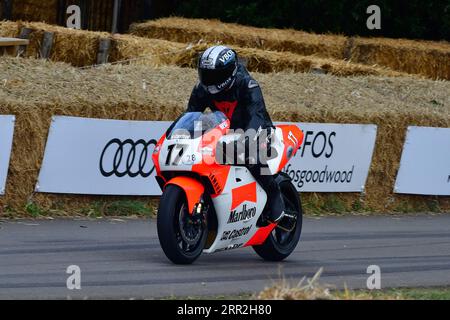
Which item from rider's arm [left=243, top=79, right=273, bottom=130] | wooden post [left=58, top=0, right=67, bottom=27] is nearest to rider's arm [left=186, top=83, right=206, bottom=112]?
rider's arm [left=243, top=79, right=273, bottom=130]

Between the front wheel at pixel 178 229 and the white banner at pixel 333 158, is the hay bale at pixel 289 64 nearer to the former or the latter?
the white banner at pixel 333 158

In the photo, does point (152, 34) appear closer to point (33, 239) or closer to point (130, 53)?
point (130, 53)

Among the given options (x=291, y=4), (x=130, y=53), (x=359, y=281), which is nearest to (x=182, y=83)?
(x=130, y=53)

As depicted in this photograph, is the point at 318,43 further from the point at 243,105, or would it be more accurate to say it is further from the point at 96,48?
the point at 243,105

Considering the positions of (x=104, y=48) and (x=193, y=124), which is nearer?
(x=193, y=124)

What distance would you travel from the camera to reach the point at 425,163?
16.5 metres

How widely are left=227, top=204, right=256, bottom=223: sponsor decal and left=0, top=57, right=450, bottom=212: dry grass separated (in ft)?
11.2

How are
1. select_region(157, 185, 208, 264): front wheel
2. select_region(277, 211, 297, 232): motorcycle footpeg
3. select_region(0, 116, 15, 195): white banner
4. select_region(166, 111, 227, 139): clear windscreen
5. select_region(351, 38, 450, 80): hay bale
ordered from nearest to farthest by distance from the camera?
select_region(157, 185, 208, 264): front wheel → select_region(166, 111, 227, 139): clear windscreen → select_region(277, 211, 297, 232): motorcycle footpeg → select_region(0, 116, 15, 195): white banner → select_region(351, 38, 450, 80): hay bale

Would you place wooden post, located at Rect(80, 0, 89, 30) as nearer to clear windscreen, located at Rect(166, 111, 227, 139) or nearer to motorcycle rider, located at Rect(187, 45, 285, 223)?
motorcycle rider, located at Rect(187, 45, 285, 223)

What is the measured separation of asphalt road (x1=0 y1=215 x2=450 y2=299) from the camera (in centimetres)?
905

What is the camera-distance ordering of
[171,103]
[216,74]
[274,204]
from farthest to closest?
[171,103]
[274,204]
[216,74]

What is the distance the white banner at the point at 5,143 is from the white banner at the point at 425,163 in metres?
5.77

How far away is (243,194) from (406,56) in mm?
13643

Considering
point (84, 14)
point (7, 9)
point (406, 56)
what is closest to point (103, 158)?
point (7, 9)
